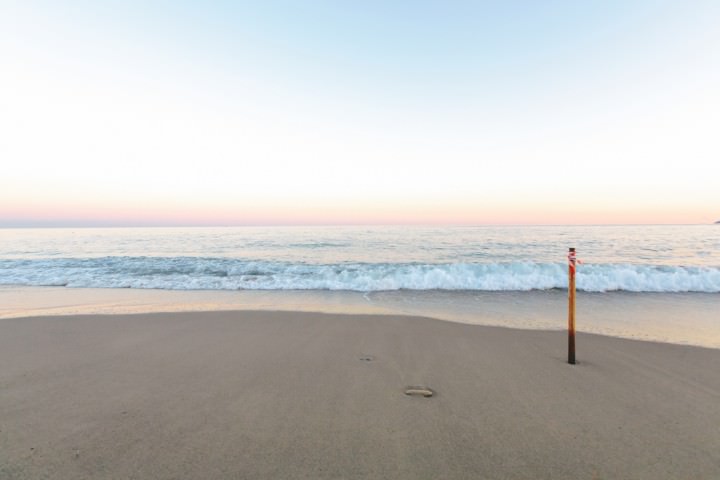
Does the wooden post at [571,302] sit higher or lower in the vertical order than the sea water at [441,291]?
higher

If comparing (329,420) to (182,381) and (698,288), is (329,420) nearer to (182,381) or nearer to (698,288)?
(182,381)

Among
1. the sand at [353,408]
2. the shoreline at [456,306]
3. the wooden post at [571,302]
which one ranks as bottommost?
the shoreline at [456,306]

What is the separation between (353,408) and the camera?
11.6ft

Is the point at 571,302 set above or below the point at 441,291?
above

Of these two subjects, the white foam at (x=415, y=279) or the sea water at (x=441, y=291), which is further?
the white foam at (x=415, y=279)

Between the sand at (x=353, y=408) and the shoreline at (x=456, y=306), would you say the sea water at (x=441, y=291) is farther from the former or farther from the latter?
the sand at (x=353, y=408)

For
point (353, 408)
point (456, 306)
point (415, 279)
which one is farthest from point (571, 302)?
point (415, 279)

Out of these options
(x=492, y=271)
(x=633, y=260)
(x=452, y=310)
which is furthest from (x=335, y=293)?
(x=633, y=260)

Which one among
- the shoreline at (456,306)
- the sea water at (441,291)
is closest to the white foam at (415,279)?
the sea water at (441,291)

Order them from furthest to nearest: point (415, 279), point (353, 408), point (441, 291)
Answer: point (415, 279) → point (441, 291) → point (353, 408)

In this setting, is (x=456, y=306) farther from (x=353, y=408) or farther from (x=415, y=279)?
(x=353, y=408)

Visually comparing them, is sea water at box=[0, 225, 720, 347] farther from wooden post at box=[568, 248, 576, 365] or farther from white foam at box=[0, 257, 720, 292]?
wooden post at box=[568, 248, 576, 365]

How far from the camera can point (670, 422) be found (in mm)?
3346

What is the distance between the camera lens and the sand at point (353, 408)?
2674 mm
